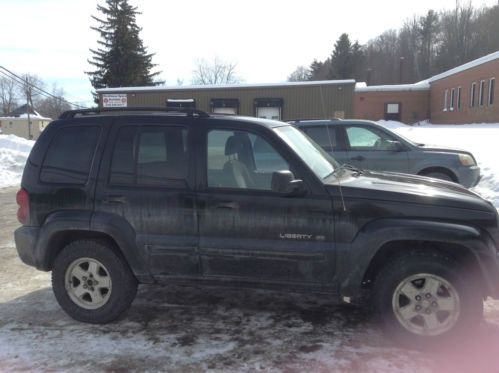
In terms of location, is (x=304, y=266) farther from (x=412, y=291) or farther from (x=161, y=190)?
(x=161, y=190)

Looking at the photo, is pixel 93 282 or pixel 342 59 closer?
pixel 93 282

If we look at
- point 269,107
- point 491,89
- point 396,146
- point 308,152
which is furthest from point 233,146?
point 491,89

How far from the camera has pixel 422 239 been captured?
11.5ft

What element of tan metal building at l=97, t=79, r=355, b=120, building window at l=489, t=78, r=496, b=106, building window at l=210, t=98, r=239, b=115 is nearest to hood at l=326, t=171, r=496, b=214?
tan metal building at l=97, t=79, r=355, b=120

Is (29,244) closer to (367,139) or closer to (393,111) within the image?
(367,139)

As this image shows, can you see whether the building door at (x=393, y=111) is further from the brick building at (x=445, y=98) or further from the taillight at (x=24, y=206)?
the taillight at (x=24, y=206)

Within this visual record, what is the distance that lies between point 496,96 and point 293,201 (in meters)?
31.0

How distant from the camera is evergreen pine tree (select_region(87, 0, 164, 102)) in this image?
44531mm

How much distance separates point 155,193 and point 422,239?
7.28 feet

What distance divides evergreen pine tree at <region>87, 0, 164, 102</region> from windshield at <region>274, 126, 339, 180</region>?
42677 mm

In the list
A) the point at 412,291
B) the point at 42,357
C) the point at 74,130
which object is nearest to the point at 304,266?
the point at 412,291

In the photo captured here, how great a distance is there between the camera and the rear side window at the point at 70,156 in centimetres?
412

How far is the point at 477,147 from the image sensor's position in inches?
556

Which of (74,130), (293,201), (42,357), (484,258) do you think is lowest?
(42,357)
